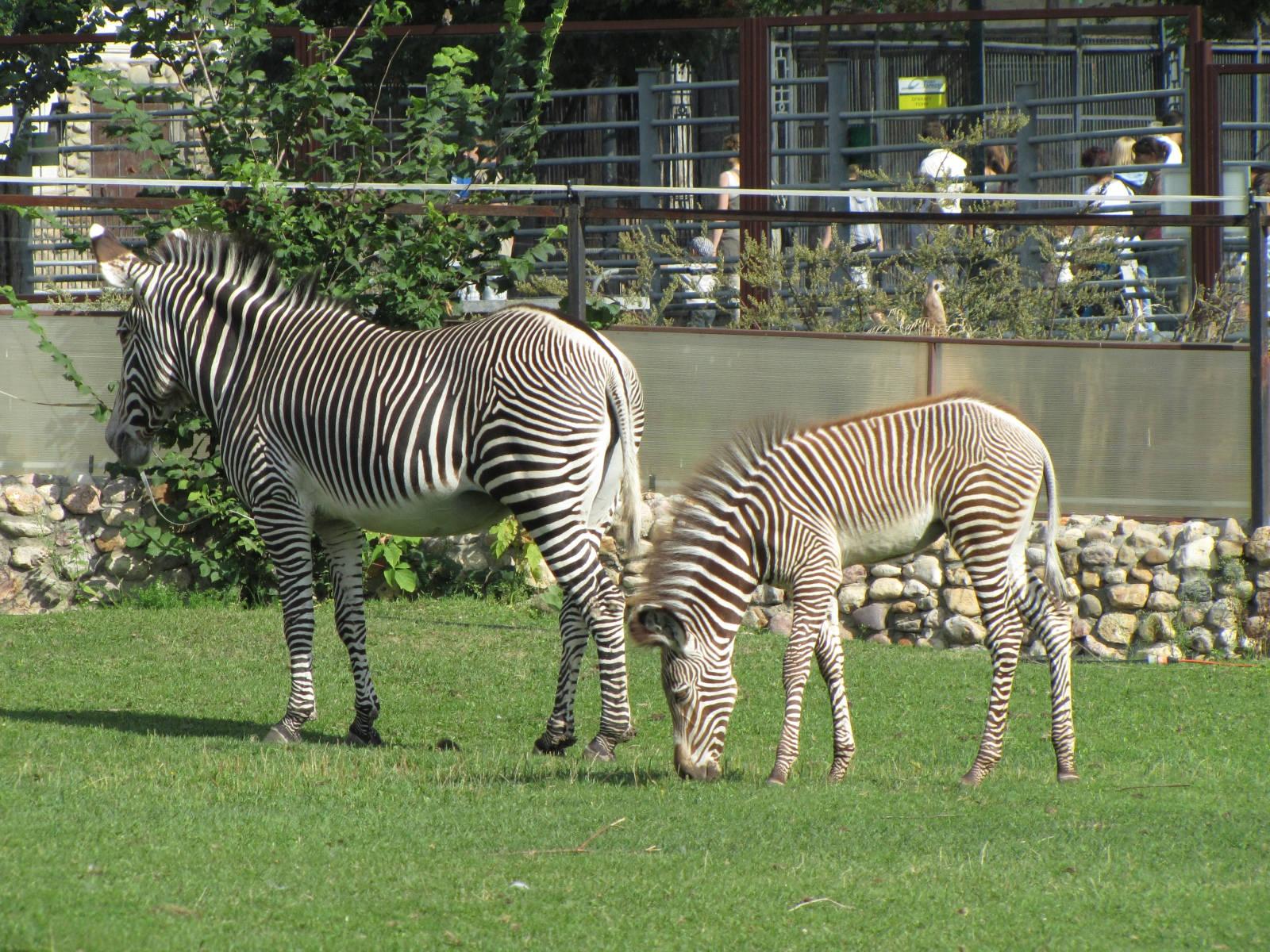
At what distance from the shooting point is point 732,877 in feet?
16.5

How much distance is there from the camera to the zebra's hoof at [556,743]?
748cm

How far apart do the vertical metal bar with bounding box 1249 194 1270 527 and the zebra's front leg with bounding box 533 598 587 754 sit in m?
5.38

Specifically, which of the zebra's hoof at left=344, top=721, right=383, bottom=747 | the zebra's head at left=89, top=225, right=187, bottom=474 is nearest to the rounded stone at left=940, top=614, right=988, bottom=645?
the zebra's hoof at left=344, top=721, right=383, bottom=747

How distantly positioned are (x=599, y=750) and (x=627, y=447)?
148cm

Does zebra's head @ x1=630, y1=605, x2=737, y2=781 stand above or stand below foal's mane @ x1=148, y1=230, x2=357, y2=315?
below

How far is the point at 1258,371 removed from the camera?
1047 centimetres

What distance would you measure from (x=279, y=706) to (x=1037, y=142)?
30.6 ft

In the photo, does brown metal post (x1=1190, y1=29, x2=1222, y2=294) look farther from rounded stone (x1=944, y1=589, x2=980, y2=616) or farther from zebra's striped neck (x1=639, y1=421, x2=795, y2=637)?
zebra's striped neck (x1=639, y1=421, x2=795, y2=637)

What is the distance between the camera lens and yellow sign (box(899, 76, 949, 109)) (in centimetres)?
1532

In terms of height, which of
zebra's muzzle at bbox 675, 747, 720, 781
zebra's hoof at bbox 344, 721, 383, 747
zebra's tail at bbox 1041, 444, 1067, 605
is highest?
zebra's tail at bbox 1041, 444, 1067, 605

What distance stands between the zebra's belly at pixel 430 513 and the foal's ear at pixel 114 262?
1670 millimetres

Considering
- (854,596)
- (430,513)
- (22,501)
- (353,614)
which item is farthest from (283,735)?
(22,501)

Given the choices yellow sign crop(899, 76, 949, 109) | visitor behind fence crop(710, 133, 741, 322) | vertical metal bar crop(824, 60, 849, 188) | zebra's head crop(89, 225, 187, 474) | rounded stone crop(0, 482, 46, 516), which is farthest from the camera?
yellow sign crop(899, 76, 949, 109)

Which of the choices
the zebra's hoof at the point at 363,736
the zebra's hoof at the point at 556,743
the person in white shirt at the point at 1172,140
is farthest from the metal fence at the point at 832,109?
the zebra's hoof at the point at 556,743
